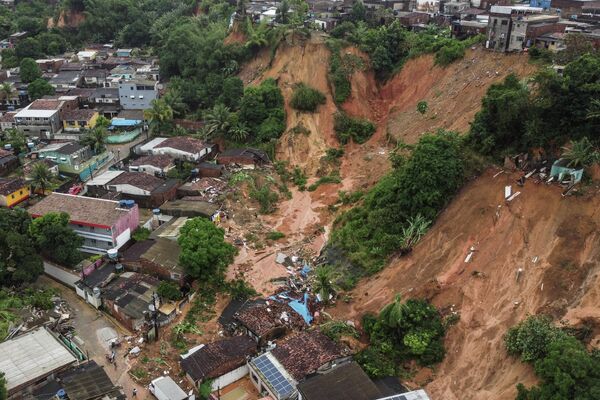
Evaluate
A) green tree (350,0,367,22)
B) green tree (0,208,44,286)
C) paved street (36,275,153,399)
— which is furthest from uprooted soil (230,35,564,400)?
green tree (350,0,367,22)

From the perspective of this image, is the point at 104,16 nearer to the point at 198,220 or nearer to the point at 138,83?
the point at 138,83

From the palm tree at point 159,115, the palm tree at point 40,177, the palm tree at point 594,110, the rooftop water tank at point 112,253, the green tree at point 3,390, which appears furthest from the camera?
the palm tree at point 159,115

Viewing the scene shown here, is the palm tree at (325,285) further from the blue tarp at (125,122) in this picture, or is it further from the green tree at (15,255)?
the blue tarp at (125,122)

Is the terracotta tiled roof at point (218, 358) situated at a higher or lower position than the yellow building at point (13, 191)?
lower

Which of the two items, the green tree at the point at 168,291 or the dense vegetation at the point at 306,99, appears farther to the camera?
the dense vegetation at the point at 306,99

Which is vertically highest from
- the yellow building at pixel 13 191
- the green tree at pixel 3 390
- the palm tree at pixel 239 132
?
the palm tree at pixel 239 132

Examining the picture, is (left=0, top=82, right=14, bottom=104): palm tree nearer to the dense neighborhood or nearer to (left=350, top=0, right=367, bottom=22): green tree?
the dense neighborhood

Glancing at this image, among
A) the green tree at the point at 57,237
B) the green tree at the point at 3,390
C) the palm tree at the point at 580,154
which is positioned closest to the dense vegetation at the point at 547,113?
the palm tree at the point at 580,154

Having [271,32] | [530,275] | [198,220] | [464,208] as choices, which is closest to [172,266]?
[198,220]

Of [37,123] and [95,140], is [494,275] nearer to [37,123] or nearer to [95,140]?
[95,140]

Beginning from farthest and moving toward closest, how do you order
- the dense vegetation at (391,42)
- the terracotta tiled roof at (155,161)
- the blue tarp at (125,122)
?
the dense vegetation at (391,42) < the blue tarp at (125,122) < the terracotta tiled roof at (155,161)
